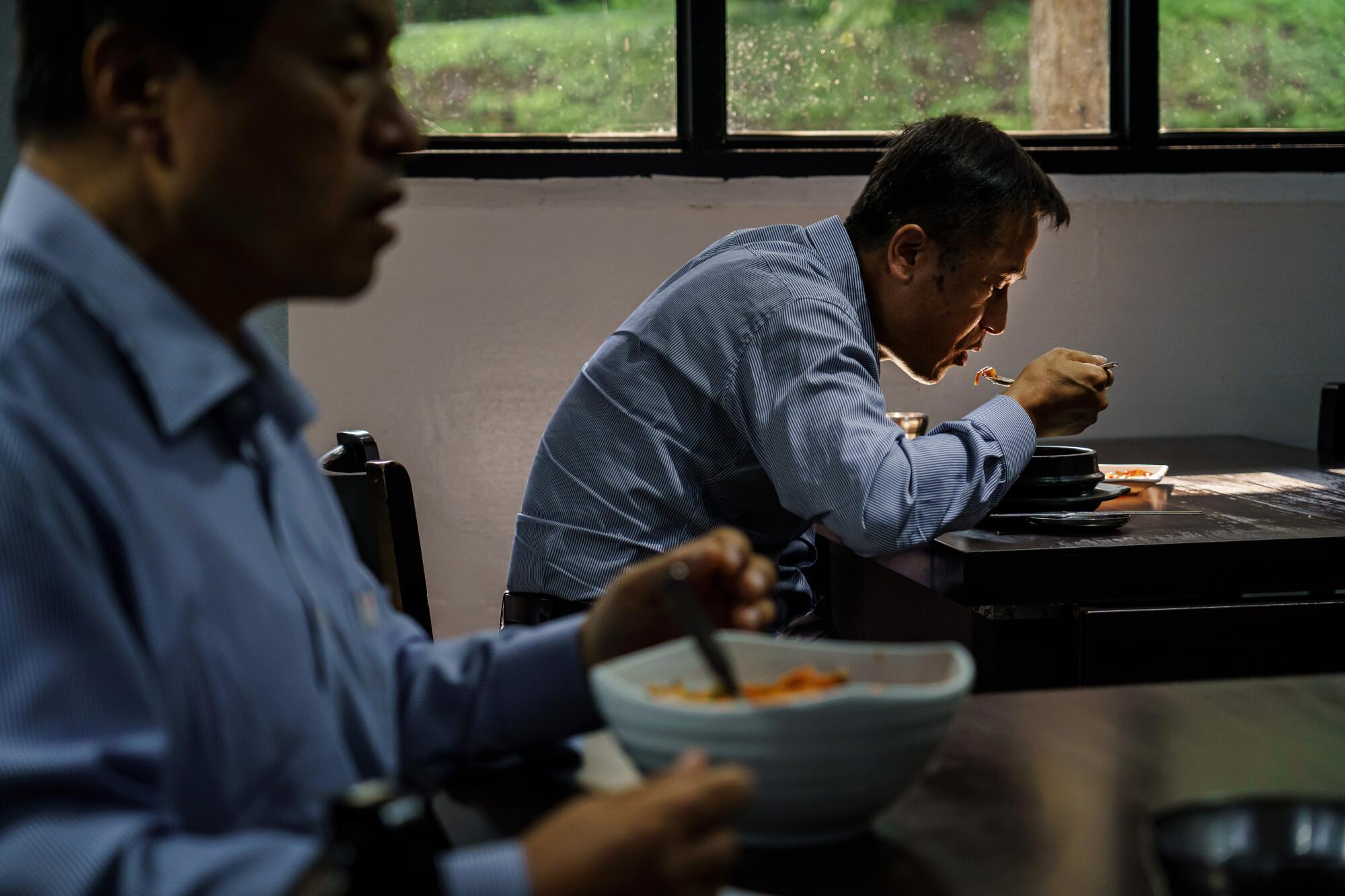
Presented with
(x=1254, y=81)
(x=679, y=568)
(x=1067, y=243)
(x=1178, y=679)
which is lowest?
(x=1178, y=679)

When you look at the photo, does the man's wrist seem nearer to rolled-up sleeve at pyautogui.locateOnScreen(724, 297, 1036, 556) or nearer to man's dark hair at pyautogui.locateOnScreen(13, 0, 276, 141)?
rolled-up sleeve at pyautogui.locateOnScreen(724, 297, 1036, 556)

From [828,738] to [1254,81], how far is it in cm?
312

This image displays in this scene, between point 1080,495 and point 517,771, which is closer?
point 517,771

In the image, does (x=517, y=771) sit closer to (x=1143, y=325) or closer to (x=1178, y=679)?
(x=1178, y=679)

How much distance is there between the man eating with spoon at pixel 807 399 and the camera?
164 centimetres

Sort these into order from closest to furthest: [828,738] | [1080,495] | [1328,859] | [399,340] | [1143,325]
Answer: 1. [1328,859]
2. [828,738]
3. [1080,495]
4. [399,340]
5. [1143,325]

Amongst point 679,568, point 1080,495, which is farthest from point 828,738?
point 1080,495

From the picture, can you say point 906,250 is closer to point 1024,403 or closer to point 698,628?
point 1024,403

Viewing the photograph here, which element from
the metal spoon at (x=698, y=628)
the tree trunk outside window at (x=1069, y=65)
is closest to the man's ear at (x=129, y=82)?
the metal spoon at (x=698, y=628)

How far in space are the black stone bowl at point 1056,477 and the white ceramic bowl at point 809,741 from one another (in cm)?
122

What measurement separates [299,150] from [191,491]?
200 millimetres

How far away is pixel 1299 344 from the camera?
327cm

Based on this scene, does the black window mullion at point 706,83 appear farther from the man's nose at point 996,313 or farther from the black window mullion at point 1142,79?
the man's nose at point 996,313

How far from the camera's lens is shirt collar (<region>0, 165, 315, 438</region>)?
0.67 meters
